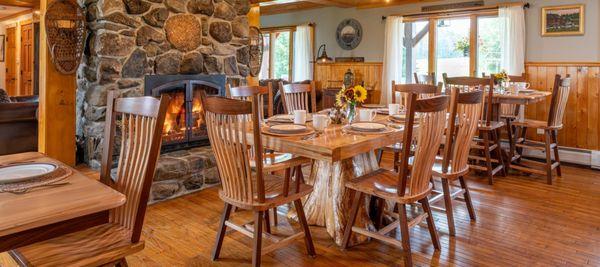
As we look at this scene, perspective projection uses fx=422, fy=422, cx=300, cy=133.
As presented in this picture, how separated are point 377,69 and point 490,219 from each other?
4510mm

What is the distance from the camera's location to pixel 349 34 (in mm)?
7652

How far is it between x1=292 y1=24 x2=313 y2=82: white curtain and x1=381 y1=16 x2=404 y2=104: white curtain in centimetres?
171

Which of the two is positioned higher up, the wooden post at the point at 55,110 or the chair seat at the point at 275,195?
the wooden post at the point at 55,110

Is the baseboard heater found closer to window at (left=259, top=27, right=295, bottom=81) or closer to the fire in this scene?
the fire

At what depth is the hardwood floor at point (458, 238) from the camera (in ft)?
8.39

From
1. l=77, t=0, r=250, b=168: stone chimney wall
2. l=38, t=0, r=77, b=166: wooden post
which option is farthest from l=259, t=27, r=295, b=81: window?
l=38, t=0, r=77, b=166: wooden post

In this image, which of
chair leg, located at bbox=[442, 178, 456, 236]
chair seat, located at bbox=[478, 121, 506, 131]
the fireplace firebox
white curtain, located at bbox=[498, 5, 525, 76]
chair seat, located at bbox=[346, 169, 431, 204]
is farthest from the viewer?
white curtain, located at bbox=[498, 5, 525, 76]

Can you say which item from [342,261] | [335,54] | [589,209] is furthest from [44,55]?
[335,54]

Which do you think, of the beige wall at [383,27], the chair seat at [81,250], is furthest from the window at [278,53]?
the chair seat at [81,250]

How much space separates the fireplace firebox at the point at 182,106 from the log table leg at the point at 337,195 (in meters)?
1.69

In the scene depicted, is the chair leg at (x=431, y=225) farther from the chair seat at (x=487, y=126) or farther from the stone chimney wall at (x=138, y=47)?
the stone chimney wall at (x=138, y=47)

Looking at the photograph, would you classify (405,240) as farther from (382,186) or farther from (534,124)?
(534,124)

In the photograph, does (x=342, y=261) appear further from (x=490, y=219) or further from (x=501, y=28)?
(x=501, y=28)

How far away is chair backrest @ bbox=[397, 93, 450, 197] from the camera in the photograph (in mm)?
2158
